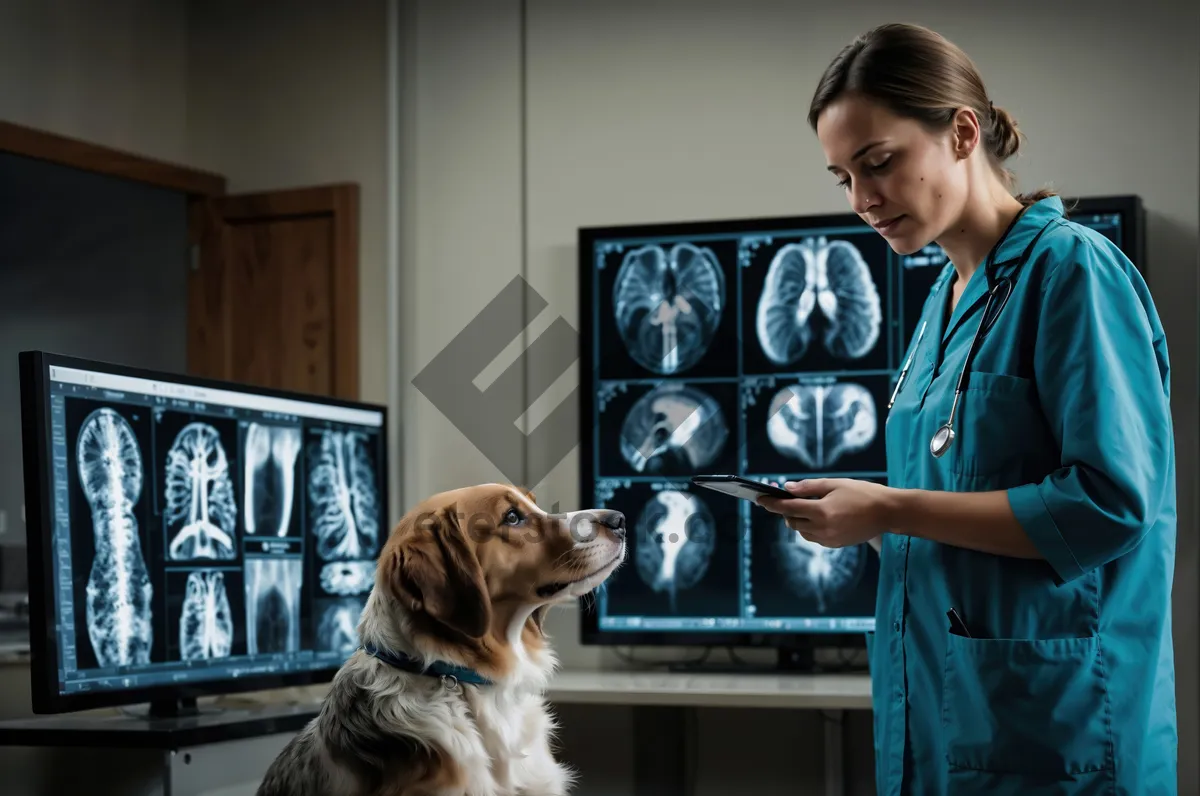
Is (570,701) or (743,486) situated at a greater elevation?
(743,486)

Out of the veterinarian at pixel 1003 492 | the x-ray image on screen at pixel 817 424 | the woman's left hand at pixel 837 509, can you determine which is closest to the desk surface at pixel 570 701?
the x-ray image on screen at pixel 817 424

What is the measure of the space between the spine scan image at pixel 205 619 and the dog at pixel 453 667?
71 centimetres

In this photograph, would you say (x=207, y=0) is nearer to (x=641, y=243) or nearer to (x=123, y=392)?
(x=641, y=243)

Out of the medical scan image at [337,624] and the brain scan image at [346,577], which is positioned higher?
the brain scan image at [346,577]

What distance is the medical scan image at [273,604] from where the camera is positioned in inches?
98.1

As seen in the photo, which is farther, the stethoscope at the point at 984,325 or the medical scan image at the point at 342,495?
the medical scan image at the point at 342,495

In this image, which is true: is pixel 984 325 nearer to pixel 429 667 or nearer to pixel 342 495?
pixel 429 667

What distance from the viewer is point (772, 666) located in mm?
2984

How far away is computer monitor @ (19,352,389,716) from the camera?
1.99m

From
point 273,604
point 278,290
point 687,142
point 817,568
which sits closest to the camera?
Answer: point 273,604

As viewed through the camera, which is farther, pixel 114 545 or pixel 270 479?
pixel 270 479

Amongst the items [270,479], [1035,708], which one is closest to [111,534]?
[270,479]

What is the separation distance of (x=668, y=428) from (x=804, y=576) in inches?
19.5

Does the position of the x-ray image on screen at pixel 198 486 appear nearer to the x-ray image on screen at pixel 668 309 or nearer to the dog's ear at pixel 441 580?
the dog's ear at pixel 441 580
